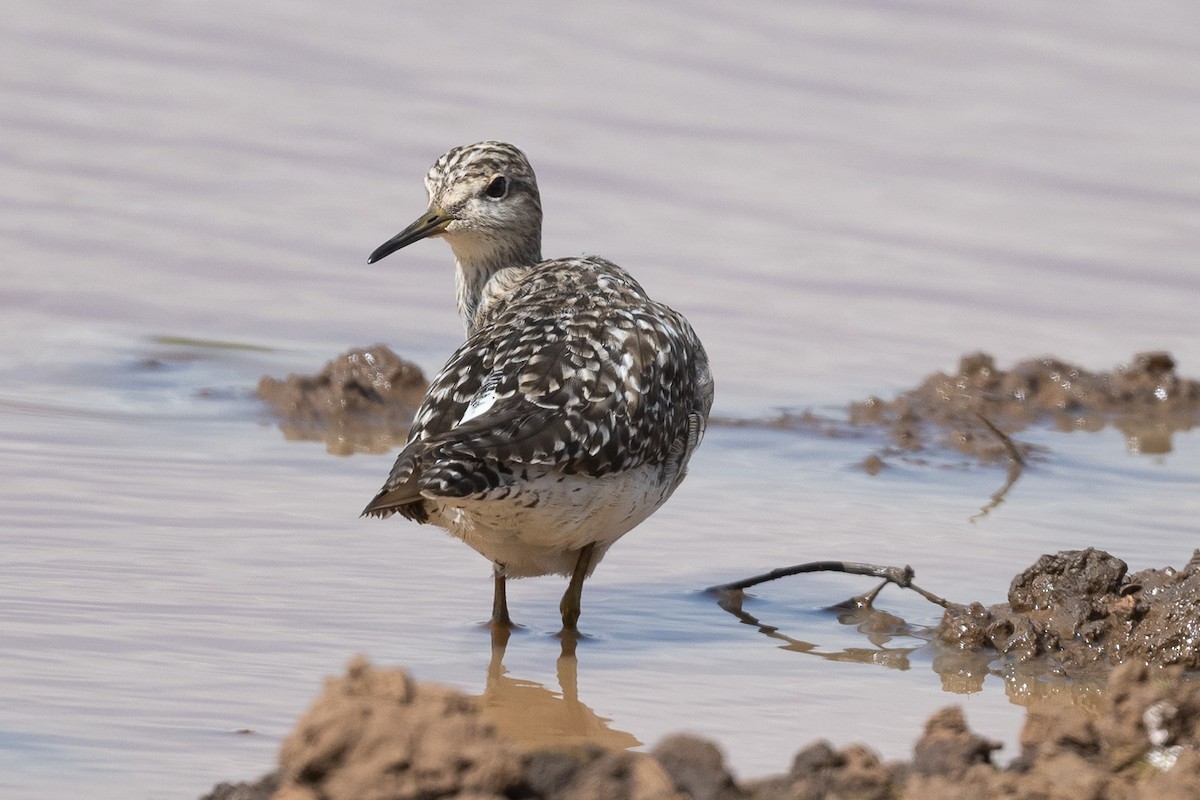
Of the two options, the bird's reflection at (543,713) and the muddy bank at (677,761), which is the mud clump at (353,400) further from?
the muddy bank at (677,761)

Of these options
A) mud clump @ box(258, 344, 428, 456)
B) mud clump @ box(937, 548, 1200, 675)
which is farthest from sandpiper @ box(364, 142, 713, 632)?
mud clump @ box(258, 344, 428, 456)

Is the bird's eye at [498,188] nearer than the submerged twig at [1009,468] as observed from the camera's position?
Yes

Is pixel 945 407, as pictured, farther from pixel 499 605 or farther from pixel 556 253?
pixel 499 605

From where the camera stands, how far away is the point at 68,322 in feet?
32.5

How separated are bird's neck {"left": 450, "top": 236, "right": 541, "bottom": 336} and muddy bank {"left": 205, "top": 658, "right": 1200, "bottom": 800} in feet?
12.8

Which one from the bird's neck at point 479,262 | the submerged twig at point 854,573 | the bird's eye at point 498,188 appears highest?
the bird's eye at point 498,188

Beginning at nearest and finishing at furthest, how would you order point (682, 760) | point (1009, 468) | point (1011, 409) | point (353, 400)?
point (682, 760)
point (1009, 468)
point (353, 400)
point (1011, 409)

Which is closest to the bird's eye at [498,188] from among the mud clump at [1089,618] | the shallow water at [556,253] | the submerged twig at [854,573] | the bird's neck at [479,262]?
the bird's neck at [479,262]

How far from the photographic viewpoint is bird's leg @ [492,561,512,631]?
6156 mm

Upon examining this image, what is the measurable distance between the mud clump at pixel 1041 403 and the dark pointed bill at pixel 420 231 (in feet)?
8.42

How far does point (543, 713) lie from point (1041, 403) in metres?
4.94

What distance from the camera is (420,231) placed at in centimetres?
748

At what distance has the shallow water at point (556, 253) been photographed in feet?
18.4

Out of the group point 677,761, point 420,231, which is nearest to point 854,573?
point 420,231
